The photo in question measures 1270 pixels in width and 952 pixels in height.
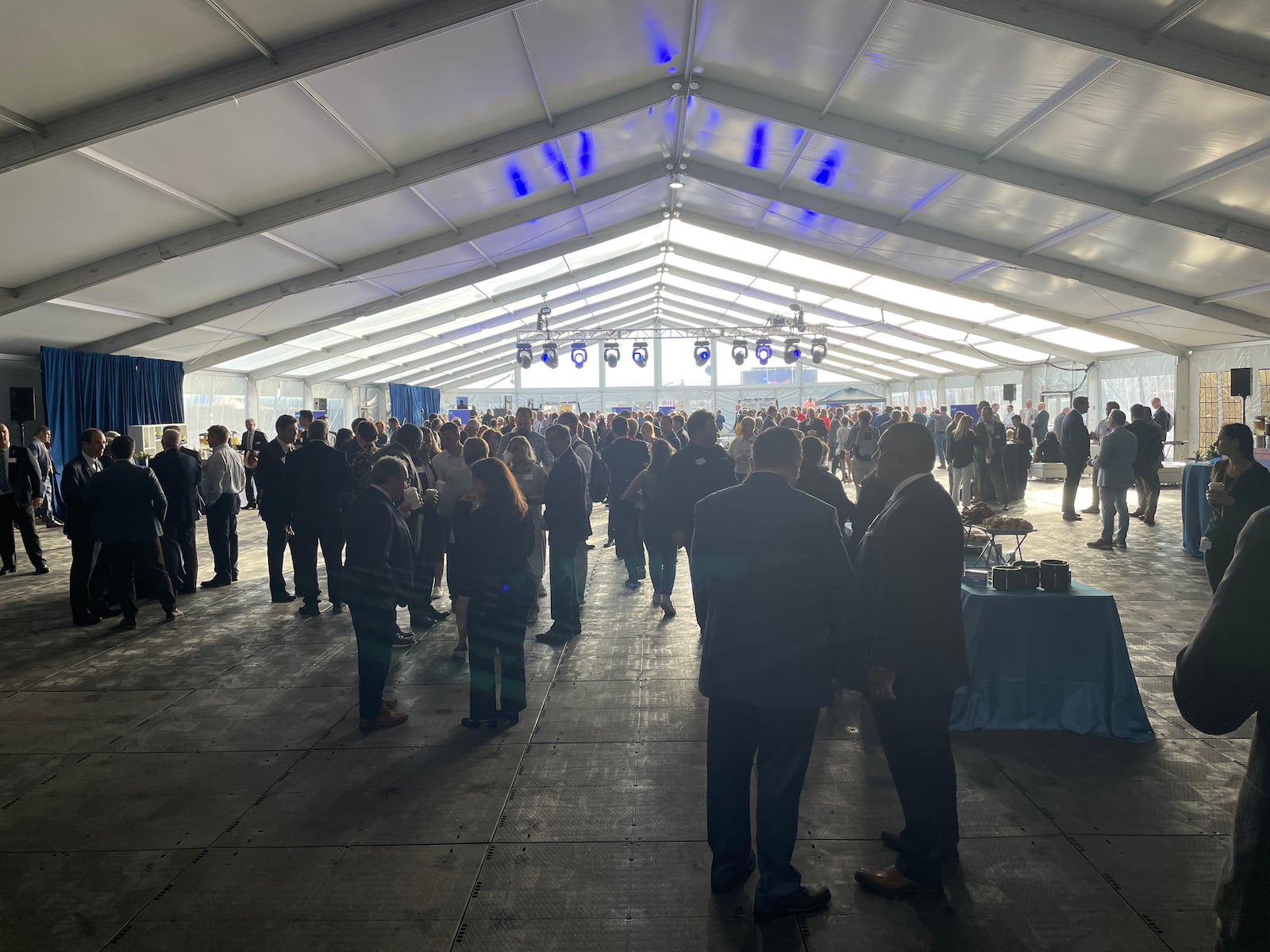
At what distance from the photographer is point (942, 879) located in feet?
8.99

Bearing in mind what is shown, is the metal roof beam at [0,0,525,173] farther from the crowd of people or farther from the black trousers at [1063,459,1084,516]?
the black trousers at [1063,459,1084,516]

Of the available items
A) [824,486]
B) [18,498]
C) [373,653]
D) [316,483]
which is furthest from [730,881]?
[18,498]

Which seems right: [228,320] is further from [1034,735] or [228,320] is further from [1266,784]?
[1266,784]

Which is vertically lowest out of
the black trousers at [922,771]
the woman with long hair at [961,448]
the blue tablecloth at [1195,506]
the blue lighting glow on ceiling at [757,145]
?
the black trousers at [922,771]

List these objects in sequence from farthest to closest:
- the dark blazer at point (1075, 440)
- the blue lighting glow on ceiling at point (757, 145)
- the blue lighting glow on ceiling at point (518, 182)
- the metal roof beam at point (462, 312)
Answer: the metal roof beam at point (462, 312) → the dark blazer at point (1075, 440) → the blue lighting glow on ceiling at point (518, 182) → the blue lighting glow on ceiling at point (757, 145)

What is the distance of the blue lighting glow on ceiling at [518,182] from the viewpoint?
34.2 feet

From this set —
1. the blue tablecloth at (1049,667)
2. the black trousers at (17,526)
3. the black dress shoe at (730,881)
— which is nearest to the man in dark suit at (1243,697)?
the black dress shoe at (730,881)

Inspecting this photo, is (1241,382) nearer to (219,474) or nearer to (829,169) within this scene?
(829,169)

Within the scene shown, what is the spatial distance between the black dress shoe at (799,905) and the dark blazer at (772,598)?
0.66 metres

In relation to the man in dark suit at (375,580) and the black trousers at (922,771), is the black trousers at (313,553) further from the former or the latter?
the black trousers at (922,771)

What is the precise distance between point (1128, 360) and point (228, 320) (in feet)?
64.6

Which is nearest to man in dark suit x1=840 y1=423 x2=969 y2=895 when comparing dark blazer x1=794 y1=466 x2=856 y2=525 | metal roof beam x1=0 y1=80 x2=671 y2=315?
dark blazer x1=794 y1=466 x2=856 y2=525

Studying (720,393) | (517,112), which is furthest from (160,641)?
(720,393)

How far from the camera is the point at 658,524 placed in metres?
5.93
